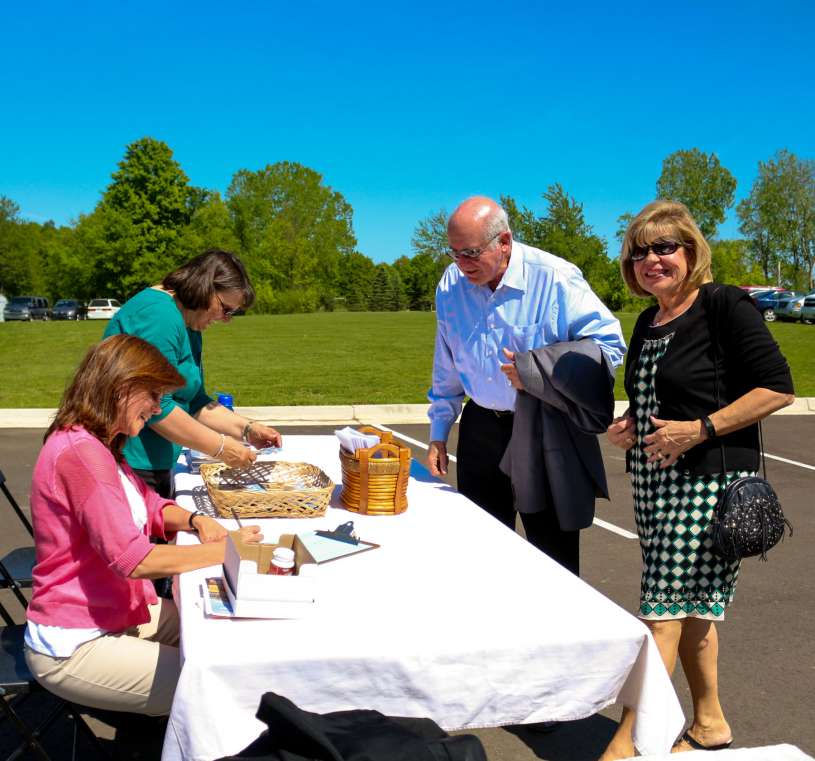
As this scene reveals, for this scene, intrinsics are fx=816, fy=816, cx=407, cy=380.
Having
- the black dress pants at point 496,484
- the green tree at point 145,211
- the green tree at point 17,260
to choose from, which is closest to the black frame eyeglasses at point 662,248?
the black dress pants at point 496,484

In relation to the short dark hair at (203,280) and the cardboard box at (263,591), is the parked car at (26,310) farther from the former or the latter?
the cardboard box at (263,591)

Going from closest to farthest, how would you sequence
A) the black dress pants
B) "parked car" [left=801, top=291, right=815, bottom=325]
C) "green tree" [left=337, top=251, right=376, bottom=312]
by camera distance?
the black dress pants, "parked car" [left=801, top=291, right=815, bottom=325], "green tree" [left=337, top=251, right=376, bottom=312]

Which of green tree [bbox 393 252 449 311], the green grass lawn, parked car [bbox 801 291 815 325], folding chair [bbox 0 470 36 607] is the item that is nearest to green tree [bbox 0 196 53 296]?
green tree [bbox 393 252 449 311]

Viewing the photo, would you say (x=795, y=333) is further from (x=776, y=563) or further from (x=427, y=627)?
(x=427, y=627)

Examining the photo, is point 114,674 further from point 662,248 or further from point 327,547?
point 662,248

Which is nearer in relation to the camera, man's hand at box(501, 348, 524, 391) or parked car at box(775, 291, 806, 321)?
man's hand at box(501, 348, 524, 391)

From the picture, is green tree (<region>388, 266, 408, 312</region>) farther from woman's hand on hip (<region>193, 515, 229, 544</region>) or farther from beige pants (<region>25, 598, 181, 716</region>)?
beige pants (<region>25, 598, 181, 716</region>)

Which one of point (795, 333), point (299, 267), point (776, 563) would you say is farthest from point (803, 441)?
point (299, 267)

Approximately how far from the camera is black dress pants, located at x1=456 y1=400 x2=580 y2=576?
3398mm

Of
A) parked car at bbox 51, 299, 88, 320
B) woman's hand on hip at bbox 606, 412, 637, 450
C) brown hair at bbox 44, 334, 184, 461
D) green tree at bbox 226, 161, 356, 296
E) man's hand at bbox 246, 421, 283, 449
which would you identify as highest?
green tree at bbox 226, 161, 356, 296

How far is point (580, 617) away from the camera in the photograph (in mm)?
2139

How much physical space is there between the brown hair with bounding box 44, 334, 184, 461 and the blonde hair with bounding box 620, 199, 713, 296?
1.70 metres

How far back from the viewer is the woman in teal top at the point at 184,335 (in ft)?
10.8

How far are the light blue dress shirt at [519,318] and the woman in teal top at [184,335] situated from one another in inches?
39.9
